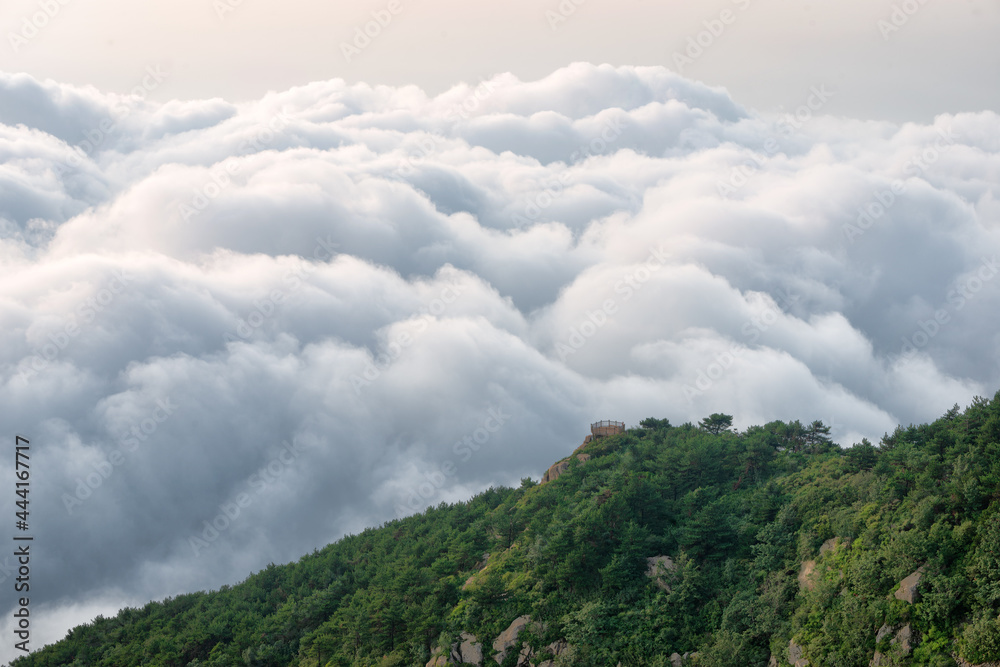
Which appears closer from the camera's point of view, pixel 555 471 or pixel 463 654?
Answer: pixel 463 654

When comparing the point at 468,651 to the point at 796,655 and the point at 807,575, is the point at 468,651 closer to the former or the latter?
the point at 796,655

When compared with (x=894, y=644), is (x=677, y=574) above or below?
above

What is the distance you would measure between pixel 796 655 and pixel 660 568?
47.6 feet

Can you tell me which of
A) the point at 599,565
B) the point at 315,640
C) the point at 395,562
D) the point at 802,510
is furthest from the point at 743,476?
the point at 315,640

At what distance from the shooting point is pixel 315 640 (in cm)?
7706

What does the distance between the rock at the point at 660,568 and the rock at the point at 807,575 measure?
9.75m

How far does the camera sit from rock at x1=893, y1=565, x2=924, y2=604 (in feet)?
156

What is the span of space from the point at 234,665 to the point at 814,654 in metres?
56.4

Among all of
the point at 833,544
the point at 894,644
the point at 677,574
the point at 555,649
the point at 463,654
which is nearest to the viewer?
the point at 894,644

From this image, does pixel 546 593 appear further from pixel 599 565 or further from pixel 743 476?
pixel 743 476

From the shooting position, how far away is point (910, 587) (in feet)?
157

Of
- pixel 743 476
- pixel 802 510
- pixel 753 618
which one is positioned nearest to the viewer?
pixel 753 618

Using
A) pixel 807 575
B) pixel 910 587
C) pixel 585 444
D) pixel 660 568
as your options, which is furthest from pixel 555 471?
pixel 910 587

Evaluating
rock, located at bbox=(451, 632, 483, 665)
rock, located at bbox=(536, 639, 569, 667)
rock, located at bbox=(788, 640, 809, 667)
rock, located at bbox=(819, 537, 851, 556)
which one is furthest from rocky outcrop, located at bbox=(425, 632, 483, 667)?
rock, located at bbox=(819, 537, 851, 556)
